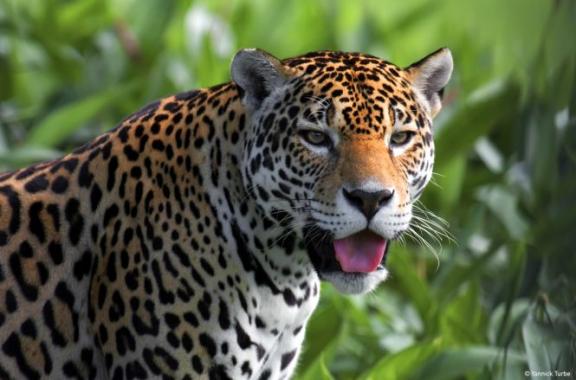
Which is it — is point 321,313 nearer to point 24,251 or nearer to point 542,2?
point 24,251

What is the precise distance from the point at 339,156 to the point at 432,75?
0.56m

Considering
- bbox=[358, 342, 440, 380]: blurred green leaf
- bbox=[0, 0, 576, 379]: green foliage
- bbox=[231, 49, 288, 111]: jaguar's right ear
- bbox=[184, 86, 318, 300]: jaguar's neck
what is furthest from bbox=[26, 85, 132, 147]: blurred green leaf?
bbox=[231, 49, 288, 111]: jaguar's right ear

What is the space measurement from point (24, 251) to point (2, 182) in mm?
331

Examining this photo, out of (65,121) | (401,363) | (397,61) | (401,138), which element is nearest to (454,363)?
(401,363)

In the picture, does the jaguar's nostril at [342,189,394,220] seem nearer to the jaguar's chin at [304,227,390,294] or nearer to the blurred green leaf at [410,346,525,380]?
the jaguar's chin at [304,227,390,294]

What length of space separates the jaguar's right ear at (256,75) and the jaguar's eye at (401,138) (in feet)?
1.35

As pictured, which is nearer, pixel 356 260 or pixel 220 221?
pixel 356 260

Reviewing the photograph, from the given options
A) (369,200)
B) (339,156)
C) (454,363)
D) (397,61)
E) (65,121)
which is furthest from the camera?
(397,61)

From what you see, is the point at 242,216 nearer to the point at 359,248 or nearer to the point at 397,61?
the point at 359,248

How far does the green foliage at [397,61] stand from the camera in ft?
20.1

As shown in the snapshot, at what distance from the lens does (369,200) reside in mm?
3732

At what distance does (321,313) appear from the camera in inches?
240

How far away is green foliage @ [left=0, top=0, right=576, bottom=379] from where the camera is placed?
6117 mm

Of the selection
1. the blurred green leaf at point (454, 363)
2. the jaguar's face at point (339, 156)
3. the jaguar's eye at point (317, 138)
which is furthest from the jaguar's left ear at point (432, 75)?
the blurred green leaf at point (454, 363)
